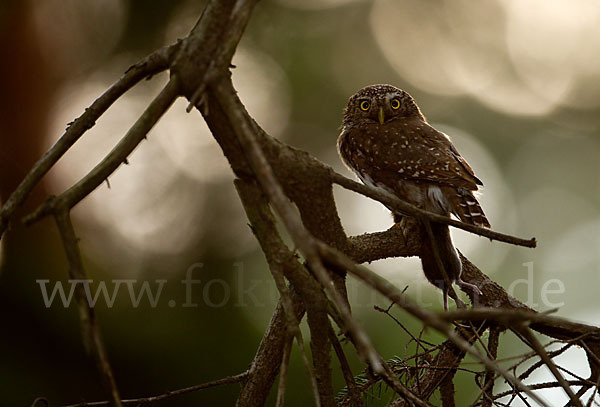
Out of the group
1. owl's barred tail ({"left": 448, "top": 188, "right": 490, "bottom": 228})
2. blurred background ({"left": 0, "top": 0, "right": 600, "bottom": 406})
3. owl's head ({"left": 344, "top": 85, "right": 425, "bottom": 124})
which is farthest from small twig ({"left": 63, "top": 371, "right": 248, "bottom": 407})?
owl's head ({"left": 344, "top": 85, "right": 425, "bottom": 124})

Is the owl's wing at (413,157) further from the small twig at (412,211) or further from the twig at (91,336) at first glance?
the twig at (91,336)

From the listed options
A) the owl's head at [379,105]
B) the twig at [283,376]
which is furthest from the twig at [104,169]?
the owl's head at [379,105]

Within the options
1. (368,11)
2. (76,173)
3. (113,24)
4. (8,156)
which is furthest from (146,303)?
(368,11)

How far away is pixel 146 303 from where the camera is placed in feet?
15.5

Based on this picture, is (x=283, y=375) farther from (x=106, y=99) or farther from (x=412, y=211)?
(x=106, y=99)

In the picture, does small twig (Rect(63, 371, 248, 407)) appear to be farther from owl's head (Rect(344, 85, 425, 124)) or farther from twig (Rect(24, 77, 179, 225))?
owl's head (Rect(344, 85, 425, 124))

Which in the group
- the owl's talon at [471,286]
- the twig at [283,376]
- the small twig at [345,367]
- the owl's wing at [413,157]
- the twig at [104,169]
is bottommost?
the twig at [283,376]

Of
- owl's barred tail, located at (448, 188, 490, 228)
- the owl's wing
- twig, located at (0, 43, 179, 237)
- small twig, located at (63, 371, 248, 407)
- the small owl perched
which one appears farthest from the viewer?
the owl's wing

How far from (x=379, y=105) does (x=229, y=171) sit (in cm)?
207

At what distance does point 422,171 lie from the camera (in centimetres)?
385

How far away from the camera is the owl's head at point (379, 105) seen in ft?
15.4

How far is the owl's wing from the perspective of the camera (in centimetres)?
382

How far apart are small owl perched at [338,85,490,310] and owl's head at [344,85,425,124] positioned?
105 millimetres

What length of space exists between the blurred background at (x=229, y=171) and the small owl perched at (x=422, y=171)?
28 centimetres
